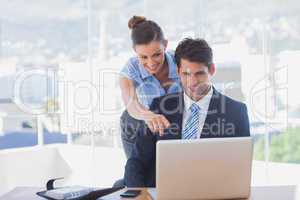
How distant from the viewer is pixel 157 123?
2.57 metres

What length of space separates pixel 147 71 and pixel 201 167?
4.29 feet

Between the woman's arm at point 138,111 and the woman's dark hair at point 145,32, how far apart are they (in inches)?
12.1

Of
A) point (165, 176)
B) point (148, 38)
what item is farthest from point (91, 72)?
point (165, 176)

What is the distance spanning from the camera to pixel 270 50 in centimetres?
371

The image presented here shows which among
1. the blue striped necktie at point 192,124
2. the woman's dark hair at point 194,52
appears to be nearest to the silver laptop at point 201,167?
the blue striped necktie at point 192,124

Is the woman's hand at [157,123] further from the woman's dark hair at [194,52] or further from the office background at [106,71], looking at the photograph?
the office background at [106,71]

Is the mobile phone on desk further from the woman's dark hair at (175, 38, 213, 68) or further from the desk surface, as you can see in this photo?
the woman's dark hair at (175, 38, 213, 68)

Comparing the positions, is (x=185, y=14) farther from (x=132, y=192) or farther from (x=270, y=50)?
(x=132, y=192)

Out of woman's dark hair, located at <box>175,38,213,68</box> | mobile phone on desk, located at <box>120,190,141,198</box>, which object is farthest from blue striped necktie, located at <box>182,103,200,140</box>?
mobile phone on desk, located at <box>120,190,141,198</box>

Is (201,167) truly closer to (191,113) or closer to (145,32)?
(191,113)

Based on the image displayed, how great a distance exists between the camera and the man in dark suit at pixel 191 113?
2453 millimetres

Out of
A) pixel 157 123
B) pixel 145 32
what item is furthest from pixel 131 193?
pixel 145 32

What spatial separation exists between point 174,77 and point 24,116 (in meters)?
1.86

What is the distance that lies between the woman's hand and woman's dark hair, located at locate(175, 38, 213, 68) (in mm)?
369
